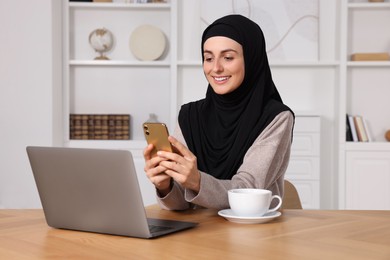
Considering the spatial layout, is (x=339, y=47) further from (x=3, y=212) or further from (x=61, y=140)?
(x=3, y=212)

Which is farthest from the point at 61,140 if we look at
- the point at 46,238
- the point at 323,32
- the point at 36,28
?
Answer: the point at 46,238

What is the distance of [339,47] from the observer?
444cm

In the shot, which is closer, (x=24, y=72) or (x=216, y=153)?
(x=216, y=153)

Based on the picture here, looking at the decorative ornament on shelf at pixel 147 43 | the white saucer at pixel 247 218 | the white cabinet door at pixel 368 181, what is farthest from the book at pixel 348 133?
the white saucer at pixel 247 218

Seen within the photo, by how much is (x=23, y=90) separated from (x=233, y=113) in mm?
2610

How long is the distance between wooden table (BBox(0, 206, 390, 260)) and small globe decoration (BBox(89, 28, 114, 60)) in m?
3.07

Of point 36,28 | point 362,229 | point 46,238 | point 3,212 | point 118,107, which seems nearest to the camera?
point 46,238

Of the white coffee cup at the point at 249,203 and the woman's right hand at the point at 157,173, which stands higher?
the woman's right hand at the point at 157,173

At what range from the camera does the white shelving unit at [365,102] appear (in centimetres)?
438

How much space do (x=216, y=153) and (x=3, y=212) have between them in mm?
741

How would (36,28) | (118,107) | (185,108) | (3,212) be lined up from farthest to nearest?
(118,107) → (36,28) → (185,108) → (3,212)

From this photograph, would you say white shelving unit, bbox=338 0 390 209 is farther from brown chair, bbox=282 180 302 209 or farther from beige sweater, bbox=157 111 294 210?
beige sweater, bbox=157 111 294 210

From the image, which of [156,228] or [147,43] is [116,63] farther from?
[156,228]

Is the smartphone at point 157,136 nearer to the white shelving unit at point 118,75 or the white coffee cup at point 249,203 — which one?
the white coffee cup at point 249,203
